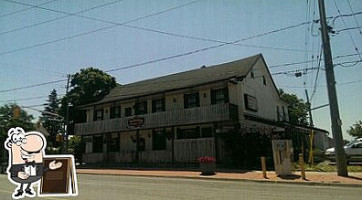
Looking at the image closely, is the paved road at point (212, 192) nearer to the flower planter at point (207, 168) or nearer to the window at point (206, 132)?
the flower planter at point (207, 168)

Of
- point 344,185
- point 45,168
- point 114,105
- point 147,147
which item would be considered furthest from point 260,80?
point 45,168

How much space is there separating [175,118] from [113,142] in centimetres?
972

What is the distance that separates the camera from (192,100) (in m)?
29.4

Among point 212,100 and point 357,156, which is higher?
point 212,100

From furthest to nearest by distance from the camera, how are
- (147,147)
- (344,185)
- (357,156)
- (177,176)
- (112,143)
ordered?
(112,143) < (147,147) < (357,156) < (177,176) < (344,185)

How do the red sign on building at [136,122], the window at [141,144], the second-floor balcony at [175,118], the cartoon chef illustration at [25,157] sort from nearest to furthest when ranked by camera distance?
the cartoon chef illustration at [25,157]
the second-floor balcony at [175,118]
the red sign on building at [136,122]
the window at [141,144]

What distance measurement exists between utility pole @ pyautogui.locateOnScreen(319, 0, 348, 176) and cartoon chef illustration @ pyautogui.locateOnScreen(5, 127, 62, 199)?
635 inches

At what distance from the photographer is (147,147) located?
31547 millimetres

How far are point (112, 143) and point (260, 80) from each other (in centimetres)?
1570

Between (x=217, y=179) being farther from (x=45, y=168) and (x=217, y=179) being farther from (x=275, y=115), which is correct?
(x=275, y=115)

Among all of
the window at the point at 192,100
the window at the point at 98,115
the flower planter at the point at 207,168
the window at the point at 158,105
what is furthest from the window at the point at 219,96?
the window at the point at 98,115

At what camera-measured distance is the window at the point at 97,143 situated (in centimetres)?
3609

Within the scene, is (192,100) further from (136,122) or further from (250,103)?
(136,122)

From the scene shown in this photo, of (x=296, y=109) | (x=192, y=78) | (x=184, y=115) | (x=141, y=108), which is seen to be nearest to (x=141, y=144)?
(x=141, y=108)
